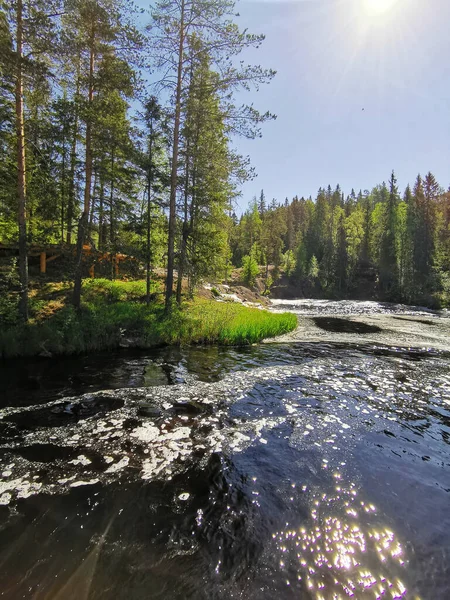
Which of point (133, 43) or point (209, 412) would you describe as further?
point (133, 43)

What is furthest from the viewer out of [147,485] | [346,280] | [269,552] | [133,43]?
[346,280]

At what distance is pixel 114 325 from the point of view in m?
13.5

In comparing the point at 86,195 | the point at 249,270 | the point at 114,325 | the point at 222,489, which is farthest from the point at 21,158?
the point at 249,270

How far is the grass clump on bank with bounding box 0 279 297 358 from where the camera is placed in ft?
38.0

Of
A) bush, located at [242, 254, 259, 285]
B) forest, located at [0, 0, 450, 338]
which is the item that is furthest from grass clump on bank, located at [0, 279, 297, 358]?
bush, located at [242, 254, 259, 285]

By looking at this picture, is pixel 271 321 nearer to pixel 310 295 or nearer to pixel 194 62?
pixel 194 62

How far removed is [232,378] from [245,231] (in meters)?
64.7

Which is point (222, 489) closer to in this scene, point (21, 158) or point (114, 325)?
point (114, 325)

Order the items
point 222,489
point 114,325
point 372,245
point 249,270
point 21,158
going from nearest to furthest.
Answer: point 222,489
point 21,158
point 114,325
point 249,270
point 372,245

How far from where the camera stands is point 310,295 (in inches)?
2635

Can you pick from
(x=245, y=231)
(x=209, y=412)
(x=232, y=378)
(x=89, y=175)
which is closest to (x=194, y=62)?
(x=89, y=175)

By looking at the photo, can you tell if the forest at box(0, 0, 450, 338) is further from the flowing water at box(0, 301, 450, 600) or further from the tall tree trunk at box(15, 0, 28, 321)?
the flowing water at box(0, 301, 450, 600)

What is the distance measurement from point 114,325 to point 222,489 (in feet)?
33.9

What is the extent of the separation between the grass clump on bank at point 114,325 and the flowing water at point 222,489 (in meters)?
2.93
